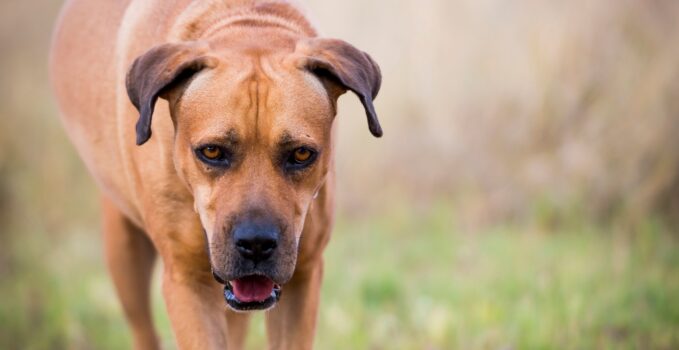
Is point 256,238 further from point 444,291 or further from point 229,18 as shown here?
point 444,291

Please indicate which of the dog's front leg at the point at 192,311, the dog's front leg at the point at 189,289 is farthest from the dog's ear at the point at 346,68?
the dog's front leg at the point at 192,311

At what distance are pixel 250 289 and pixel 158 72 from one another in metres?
0.84

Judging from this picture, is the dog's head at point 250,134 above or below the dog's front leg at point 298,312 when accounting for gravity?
above

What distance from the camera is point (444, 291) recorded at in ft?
21.7

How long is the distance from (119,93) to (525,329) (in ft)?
8.85

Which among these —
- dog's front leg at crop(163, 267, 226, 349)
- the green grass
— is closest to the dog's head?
dog's front leg at crop(163, 267, 226, 349)

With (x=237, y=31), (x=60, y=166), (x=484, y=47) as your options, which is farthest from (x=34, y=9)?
(x=237, y=31)

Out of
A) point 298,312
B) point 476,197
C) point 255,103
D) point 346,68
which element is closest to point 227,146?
point 255,103

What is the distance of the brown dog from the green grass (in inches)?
65.8

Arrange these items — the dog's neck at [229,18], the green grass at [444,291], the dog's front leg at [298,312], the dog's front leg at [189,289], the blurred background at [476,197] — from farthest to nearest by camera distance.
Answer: the blurred background at [476,197] < the green grass at [444,291] < the dog's front leg at [298,312] < the dog's neck at [229,18] < the dog's front leg at [189,289]

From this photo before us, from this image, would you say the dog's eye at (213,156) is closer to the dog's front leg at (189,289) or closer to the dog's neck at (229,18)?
the dog's front leg at (189,289)

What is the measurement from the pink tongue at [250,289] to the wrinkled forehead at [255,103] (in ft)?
1.70

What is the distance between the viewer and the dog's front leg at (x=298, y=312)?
13.8 ft

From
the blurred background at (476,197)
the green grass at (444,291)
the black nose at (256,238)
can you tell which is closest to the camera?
the black nose at (256,238)
